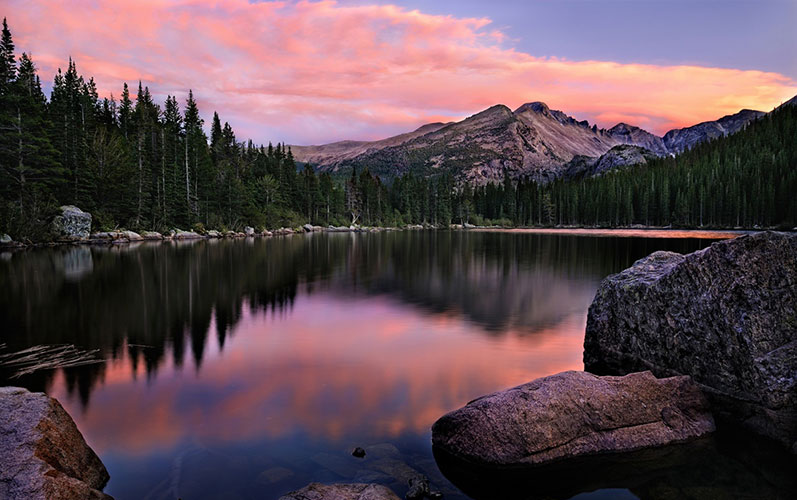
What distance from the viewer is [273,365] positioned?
12.1 m

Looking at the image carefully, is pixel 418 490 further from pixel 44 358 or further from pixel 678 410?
Result: pixel 44 358

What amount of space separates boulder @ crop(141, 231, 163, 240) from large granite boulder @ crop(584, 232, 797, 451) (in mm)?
70917

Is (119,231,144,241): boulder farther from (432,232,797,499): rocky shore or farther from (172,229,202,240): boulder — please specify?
(432,232,797,499): rocky shore

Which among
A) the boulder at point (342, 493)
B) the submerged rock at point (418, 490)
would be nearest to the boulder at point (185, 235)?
the submerged rock at point (418, 490)

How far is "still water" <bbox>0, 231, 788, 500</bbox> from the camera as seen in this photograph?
711cm

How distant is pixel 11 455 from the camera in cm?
533

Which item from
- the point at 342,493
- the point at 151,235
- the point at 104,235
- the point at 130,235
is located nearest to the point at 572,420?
the point at 342,493

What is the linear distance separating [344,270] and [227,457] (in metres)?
28.6

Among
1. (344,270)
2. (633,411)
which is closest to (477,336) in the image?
(633,411)

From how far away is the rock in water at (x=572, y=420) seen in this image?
7113 mm

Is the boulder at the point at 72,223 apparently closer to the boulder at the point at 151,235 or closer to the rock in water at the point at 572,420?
the boulder at the point at 151,235

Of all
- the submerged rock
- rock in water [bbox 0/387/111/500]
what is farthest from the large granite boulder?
rock in water [bbox 0/387/111/500]

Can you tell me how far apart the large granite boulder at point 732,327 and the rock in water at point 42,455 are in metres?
10.2

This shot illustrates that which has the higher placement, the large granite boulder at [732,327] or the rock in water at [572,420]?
the large granite boulder at [732,327]
